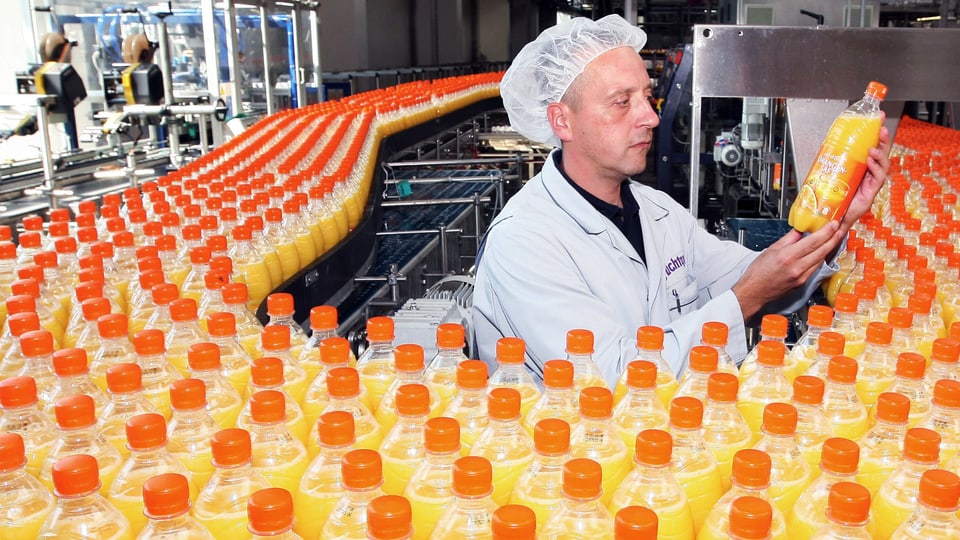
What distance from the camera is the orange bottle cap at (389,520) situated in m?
0.77

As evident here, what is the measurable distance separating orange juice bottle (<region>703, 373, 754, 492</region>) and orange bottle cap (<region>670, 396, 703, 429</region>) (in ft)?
0.34

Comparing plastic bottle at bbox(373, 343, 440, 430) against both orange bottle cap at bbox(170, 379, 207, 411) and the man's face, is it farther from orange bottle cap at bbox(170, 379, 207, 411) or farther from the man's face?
the man's face

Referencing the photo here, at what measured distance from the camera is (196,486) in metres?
1.11

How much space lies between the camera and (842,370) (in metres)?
1.17

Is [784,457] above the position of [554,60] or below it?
below

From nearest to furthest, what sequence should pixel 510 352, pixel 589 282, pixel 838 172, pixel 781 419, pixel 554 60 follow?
pixel 781 419 < pixel 510 352 < pixel 838 172 < pixel 589 282 < pixel 554 60

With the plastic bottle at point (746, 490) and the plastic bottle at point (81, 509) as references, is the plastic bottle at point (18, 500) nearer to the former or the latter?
the plastic bottle at point (81, 509)

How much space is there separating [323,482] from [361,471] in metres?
0.18

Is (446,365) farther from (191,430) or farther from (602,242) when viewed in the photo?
(602,242)

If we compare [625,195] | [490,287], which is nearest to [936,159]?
[625,195]

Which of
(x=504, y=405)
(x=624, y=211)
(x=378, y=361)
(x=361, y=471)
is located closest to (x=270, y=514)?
(x=361, y=471)

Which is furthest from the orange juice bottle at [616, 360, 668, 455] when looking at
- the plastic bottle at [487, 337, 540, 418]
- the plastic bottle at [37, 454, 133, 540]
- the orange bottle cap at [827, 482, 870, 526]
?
the plastic bottle at [37, 454, 133, 540]

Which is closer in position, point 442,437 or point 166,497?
point 166,497

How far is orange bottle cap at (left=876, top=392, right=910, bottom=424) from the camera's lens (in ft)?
3.37
